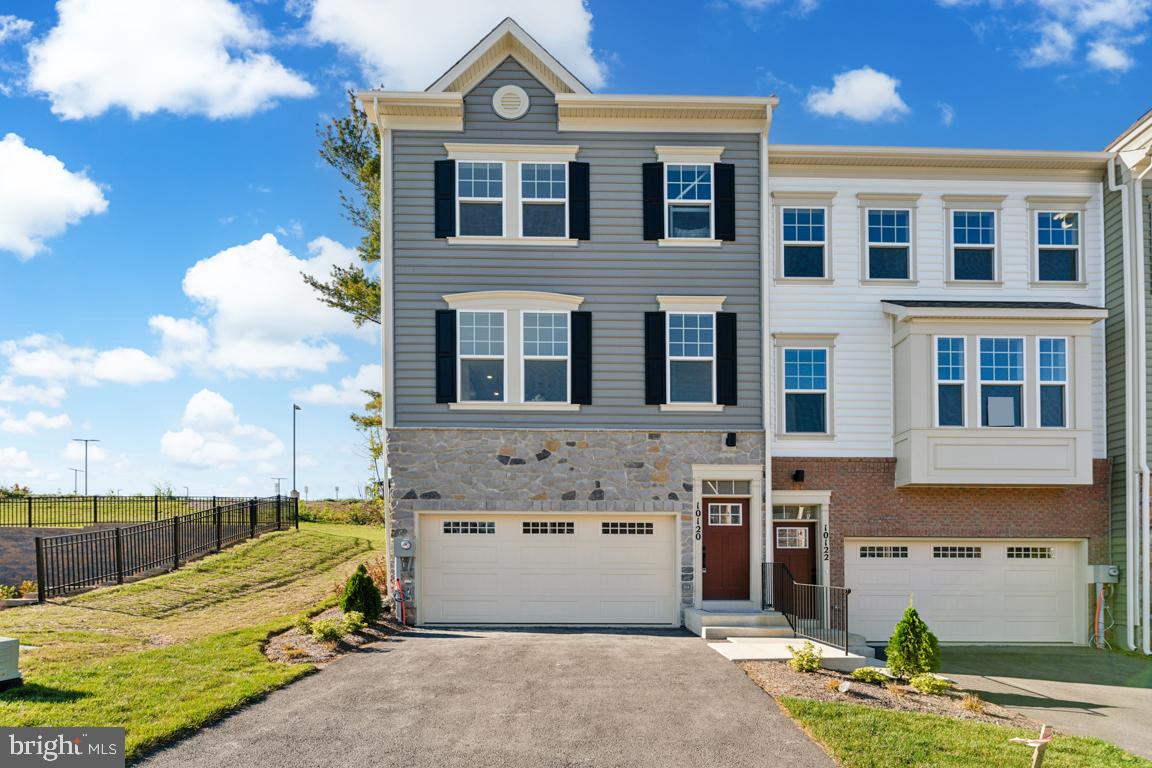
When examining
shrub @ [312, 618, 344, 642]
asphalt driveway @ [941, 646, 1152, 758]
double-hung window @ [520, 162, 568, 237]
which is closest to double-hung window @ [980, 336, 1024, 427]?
asphalt driveway @ [941, 646, 1152, 758]

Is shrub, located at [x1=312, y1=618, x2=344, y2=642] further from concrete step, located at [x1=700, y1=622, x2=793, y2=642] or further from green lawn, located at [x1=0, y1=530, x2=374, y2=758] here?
concrete step, located at [x1=700, y1=622, x2=793, y2=642]

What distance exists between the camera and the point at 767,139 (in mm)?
16469

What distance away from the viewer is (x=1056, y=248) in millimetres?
17281

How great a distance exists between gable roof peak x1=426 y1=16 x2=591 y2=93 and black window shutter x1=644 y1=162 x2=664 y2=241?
202cm

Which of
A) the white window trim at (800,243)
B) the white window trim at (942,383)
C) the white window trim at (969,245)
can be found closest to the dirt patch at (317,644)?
the white window trim at (800,243)

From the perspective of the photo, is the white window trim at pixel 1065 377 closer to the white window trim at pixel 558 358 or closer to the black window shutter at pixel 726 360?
the black window shutter at pixel 726 360

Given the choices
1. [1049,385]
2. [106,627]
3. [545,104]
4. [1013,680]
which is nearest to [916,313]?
[1049,385]

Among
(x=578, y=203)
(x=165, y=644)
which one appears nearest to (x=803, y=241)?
(x=578, y=203)

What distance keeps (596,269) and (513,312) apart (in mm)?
1811

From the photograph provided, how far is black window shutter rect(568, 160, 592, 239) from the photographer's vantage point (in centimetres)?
1608

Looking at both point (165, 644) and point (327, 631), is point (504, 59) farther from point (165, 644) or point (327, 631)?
point (165, 644)

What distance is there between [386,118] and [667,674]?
1123cm

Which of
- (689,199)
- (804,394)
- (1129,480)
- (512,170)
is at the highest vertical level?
(512,170)

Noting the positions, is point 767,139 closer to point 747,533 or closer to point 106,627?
Answer: point 747,533
